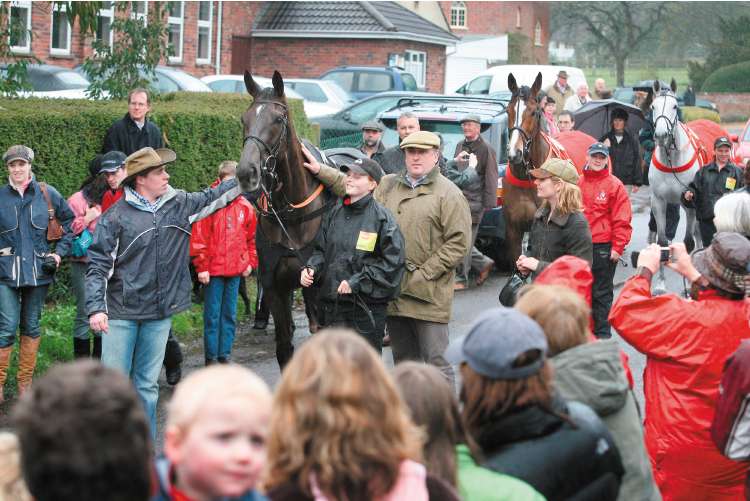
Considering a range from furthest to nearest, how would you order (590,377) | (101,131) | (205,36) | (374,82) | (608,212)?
(205,36)
(374,82)
(101,131)
(608,212)
(590,377)

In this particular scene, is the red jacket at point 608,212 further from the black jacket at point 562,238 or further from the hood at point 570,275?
the hood at point 570,275

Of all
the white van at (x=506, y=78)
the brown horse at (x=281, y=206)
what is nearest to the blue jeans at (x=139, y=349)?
the brown horse at (x=281, y=206)

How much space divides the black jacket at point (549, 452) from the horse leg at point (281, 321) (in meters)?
5.31

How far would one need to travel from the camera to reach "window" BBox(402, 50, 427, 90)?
141 feet

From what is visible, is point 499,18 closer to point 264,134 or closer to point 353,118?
point 353,118

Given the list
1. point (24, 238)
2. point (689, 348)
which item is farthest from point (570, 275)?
point (24, 238)

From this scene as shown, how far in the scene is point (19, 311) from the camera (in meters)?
8.80

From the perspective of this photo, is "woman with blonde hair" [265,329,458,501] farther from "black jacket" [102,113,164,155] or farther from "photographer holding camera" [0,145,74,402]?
"black jacket" [102,113,164,155]

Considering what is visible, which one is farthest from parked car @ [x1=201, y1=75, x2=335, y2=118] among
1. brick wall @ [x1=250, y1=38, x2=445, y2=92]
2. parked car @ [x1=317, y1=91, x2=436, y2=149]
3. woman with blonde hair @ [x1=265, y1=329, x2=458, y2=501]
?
woman with blonde hair @ [x1=265, y1=329, x2=458, y2=501]

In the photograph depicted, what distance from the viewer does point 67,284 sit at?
37.7 feet

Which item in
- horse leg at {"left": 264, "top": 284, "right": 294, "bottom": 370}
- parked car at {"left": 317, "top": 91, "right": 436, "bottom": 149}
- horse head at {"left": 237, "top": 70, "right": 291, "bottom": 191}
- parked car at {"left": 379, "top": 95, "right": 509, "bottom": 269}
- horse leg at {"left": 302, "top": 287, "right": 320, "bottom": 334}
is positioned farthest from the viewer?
parked car at {"left": 317, "top": 91, "right": 436, "bottom": 149}

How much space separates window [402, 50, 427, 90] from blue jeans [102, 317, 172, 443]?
35994 millimetres

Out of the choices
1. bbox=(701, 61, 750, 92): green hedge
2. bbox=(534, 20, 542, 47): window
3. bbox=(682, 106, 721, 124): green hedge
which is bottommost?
bbox=(682, 106, 721, 124): green hedge

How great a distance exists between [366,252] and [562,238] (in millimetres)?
1849
